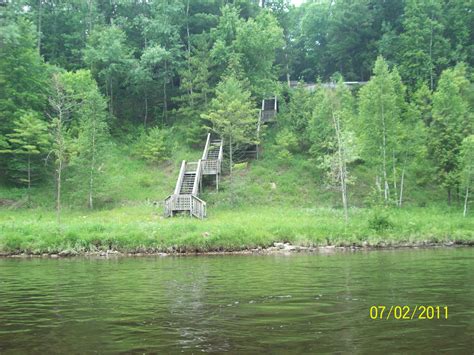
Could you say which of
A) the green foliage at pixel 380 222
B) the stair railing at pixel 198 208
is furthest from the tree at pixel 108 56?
the green foliage at pixel 380 222

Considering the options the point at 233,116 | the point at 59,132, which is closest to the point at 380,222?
the point at 233,116

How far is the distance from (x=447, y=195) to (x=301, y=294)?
2535 centimetres

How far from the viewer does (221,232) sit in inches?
876

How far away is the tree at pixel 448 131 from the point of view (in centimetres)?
2961

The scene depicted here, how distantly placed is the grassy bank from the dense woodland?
241 centimetres

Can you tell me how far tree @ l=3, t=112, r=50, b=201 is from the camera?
30.2 m

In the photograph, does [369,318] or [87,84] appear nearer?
[369,318]

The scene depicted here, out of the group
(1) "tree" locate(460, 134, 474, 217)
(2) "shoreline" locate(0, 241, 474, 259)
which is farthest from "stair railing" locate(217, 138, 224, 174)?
(1) "tree" locate(460, 134, 474, 217)

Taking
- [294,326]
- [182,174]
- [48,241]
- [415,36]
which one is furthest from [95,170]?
[415,36]

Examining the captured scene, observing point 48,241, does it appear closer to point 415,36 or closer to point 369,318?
point 369,318

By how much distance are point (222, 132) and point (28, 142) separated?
45.1ft

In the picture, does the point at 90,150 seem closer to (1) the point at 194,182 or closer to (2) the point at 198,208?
(1) the point at 194,182

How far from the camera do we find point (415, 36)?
46250mm

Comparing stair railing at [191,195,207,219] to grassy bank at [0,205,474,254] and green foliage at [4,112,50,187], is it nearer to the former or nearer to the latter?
grassy bank at [0,205,474,254]
